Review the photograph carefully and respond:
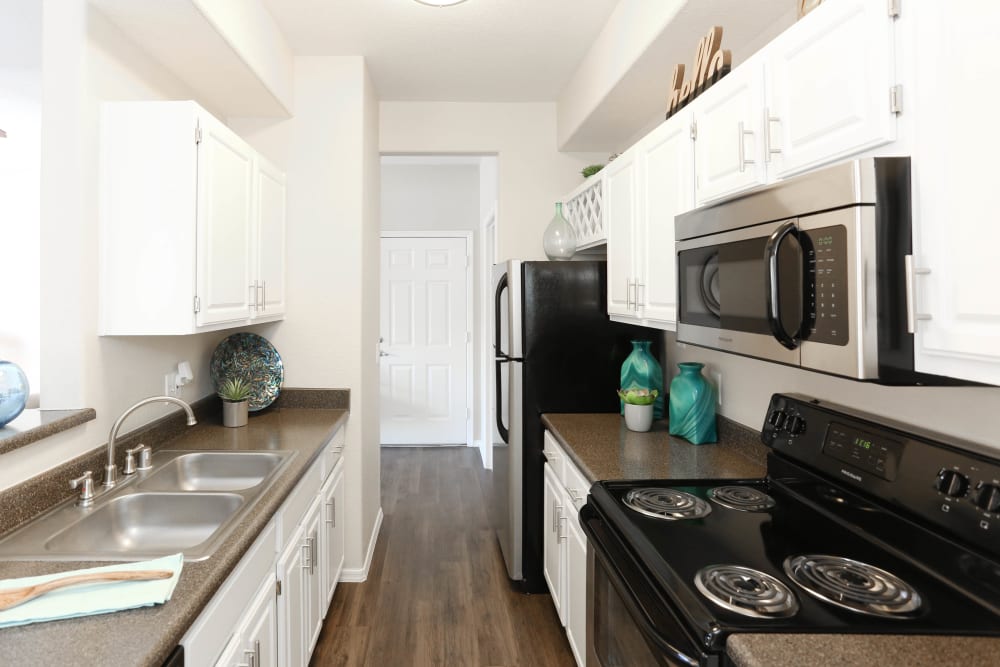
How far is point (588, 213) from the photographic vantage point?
2.87 m

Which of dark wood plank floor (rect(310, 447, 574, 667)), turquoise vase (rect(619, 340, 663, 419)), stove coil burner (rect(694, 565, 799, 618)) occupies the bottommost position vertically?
dark wood plank floor (rect(310, 447, 574, 667))

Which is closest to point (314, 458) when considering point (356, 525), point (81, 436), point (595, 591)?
point (81, 436)

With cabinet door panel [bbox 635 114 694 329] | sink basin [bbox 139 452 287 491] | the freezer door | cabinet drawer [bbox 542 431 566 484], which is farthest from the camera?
the freezer door

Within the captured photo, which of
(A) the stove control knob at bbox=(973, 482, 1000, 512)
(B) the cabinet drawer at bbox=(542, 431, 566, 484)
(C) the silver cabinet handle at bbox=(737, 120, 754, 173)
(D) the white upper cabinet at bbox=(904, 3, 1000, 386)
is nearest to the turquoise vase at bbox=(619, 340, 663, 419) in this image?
(B) the cabinet drawer at bbox=(542, 431, 566, 484)

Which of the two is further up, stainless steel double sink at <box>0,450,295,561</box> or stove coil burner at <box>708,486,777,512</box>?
stove coil burner at <box>708,486,777,512</box>

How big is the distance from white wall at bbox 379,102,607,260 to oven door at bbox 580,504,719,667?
212 centimetres

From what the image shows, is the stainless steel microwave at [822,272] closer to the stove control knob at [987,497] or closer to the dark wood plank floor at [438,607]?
the stove control knob at [987,497]

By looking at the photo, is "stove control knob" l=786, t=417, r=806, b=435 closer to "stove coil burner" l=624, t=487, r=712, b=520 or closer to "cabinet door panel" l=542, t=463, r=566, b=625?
"stove coil burner" l=624, t=487, r=712, b=520

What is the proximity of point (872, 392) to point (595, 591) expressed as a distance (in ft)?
2.90

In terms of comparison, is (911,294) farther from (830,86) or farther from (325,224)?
(325,224)

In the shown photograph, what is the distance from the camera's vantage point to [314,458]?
6.97 ft

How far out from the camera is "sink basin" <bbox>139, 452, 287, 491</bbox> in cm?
206

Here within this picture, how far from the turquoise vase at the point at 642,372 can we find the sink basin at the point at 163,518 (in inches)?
62.8

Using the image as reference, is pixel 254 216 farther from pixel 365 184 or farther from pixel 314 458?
pixel 314 458
